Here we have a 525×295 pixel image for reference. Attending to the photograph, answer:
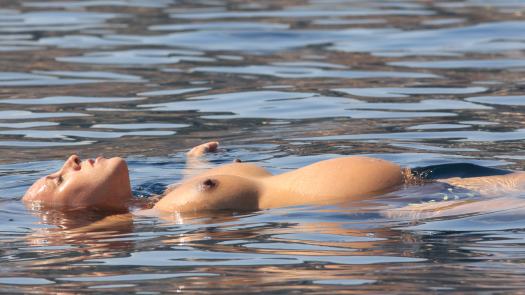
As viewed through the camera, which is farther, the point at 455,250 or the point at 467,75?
the point at 467,75

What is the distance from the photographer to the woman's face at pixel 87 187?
5.09m

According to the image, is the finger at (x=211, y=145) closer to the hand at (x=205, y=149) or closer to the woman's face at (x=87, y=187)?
the hand at (x=205, y=149)

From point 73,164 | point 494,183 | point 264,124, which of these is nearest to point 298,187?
point 494,183

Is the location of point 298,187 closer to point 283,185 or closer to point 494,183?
point 283,185

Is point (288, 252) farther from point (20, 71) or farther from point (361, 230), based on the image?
point (20, 71)

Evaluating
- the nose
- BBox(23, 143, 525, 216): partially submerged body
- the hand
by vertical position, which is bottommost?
the hand

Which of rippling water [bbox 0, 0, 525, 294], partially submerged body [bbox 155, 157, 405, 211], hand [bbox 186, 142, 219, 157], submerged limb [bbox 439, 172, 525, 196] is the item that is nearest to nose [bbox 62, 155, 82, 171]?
rippling water [bbox 0, 0, 525, 294]

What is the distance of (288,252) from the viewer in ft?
11.9

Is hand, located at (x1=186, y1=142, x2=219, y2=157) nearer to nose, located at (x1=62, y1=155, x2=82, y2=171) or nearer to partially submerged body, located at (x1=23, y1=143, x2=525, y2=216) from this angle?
partially submerged body, located at (x1=23, y1=143, x2=525, y2=216)

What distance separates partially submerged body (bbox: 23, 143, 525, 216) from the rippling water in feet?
0.41

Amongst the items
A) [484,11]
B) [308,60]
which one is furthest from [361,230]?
[484,11]

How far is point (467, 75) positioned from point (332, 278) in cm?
790

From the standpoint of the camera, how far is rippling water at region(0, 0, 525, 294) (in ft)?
11.1

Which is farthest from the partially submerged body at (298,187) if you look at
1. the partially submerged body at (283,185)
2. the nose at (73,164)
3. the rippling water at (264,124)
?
the nose at (73,164)
